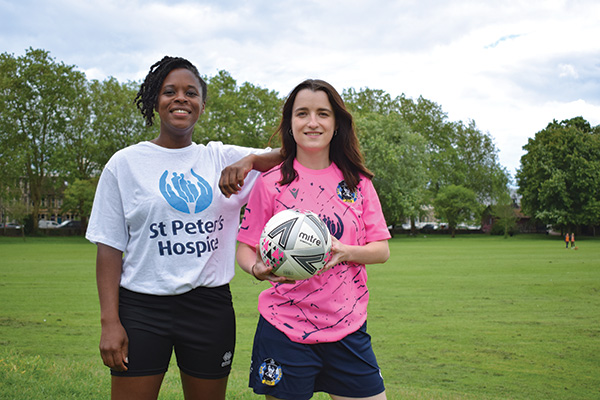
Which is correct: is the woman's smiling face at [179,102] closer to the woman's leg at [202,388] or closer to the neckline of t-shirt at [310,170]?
the neckline of t-shirt at [310,170]

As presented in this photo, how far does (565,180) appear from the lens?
55.0 m

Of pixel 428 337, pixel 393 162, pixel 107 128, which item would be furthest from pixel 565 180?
pixel 428 337

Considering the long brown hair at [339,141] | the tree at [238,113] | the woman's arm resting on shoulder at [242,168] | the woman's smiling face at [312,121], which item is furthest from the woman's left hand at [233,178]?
the tree at [238,113]

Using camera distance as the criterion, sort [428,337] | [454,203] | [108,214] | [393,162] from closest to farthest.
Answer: [108,214], [428,337], [393,162], [454,203]

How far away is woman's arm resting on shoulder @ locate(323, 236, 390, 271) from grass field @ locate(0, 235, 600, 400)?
311cm

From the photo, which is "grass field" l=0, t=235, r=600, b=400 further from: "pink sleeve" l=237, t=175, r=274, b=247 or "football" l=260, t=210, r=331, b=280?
"football" l=260, t=210, r=331, b=280

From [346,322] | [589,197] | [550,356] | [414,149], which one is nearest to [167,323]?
[346,322]

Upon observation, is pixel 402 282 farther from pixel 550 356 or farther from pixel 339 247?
pixel 339 247

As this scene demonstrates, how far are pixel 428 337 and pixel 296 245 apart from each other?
6.89m

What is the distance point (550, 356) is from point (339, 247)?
639cm

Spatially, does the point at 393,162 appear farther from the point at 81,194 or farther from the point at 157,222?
the point at 157,222

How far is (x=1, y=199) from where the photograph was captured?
2200 inches

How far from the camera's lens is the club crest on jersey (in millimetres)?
3020

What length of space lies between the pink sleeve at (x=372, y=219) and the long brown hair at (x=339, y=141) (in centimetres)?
10
